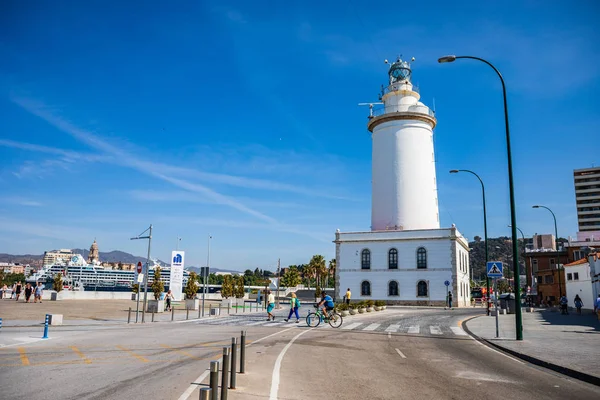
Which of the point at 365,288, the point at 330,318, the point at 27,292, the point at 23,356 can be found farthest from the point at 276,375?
the point at 365,288

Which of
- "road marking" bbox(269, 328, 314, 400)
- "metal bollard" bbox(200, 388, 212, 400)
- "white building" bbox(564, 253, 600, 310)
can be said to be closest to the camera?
"metal bollard" bbox(200, 388, 212, 400)

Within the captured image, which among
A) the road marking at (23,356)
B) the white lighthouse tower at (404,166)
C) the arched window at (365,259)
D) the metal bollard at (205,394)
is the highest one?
the white lighthouse tower at (404,166)

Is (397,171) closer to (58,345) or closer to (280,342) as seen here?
(280,342)

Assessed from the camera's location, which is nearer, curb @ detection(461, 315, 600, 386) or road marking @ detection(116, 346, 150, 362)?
curb @ detection(461, 315, 600, 386)

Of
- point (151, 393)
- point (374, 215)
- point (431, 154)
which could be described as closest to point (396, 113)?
point (431, 154)

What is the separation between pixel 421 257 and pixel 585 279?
15.6 m

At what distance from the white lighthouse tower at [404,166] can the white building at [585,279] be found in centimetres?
1452

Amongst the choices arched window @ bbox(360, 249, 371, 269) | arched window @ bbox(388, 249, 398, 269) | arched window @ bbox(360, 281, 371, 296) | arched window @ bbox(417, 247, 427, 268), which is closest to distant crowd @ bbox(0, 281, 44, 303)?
arched window @ bbox(360, 281, 371, 296)

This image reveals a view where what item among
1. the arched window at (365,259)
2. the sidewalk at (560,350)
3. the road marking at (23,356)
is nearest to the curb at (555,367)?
the sidewalk at (560,350)

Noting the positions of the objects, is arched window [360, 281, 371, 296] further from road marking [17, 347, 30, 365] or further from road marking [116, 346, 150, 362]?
road marking [17, 347, 30, 365]

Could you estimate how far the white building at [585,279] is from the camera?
38.8 meters

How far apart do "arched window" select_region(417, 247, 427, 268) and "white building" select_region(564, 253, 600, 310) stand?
48.8ft

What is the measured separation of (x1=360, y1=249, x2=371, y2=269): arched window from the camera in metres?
53.0

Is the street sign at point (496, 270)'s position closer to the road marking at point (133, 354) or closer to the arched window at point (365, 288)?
the road marking at point (133, 354)
